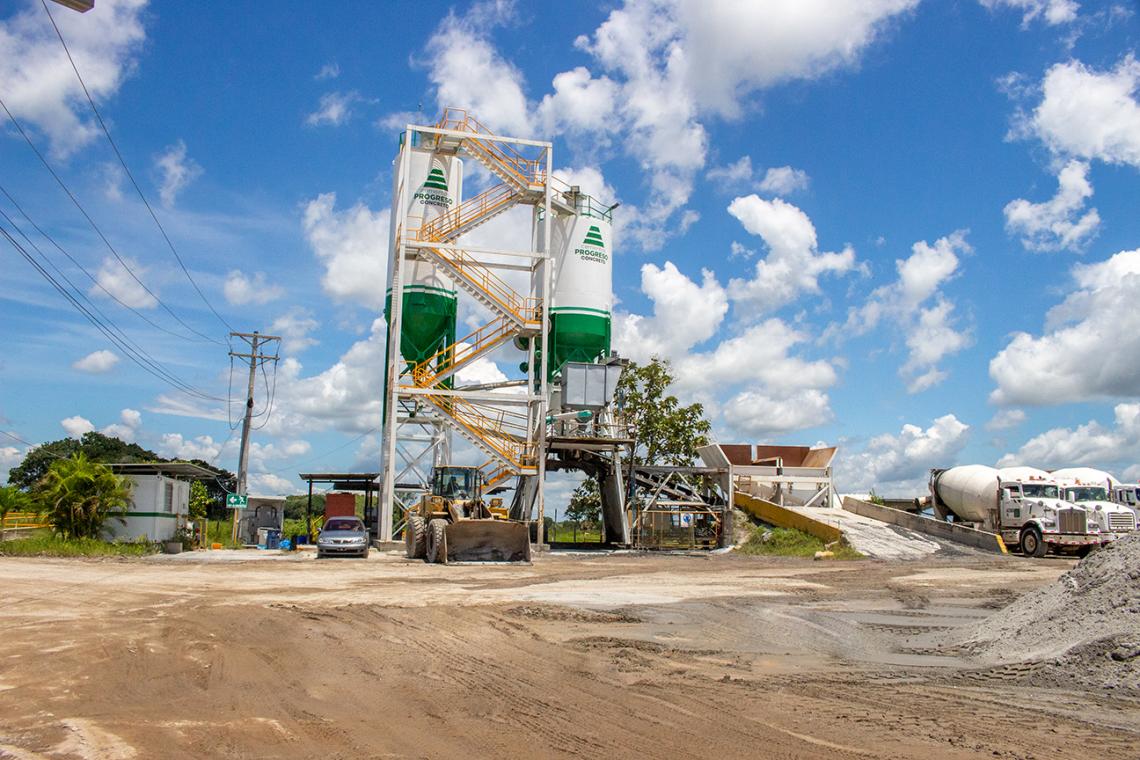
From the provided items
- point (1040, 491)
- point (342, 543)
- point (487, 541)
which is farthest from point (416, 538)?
point (1040, 491)

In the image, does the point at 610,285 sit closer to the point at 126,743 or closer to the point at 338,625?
the point at 338,625

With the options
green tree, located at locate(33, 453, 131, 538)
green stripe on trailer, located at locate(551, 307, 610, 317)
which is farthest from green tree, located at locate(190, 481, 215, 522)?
green stripe on trailer, located at locate(551, 307, 610, 317)

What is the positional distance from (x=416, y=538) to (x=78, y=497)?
12089 millimetres

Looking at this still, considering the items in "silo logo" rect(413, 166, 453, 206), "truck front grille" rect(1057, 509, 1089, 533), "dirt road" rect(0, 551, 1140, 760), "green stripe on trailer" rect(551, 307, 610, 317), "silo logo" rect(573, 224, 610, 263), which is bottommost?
"dirt road" rect(0, 551, 1140, 760)

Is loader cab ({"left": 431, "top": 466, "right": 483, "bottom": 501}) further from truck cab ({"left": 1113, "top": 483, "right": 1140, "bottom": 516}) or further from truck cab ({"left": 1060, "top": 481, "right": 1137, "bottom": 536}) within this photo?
truck cab ({"left": 1113, "top": 483, "right": 1140, "bottom": 516})

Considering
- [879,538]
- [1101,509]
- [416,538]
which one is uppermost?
[1101,509]

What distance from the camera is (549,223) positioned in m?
37.2

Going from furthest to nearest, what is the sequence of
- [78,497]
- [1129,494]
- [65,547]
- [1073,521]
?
[1129,494]
[1073,521]
[78,497]
[65,547]

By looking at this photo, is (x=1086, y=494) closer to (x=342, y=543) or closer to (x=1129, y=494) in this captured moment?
(x=1129, y=494)

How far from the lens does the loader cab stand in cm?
2800

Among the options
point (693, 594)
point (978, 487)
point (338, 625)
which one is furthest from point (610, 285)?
point (338, 625)

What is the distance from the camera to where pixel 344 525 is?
30.6 m

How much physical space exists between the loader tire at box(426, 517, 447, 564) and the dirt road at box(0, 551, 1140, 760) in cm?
822

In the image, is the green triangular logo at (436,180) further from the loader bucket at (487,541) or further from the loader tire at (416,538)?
the loader bucket at (487,541)
